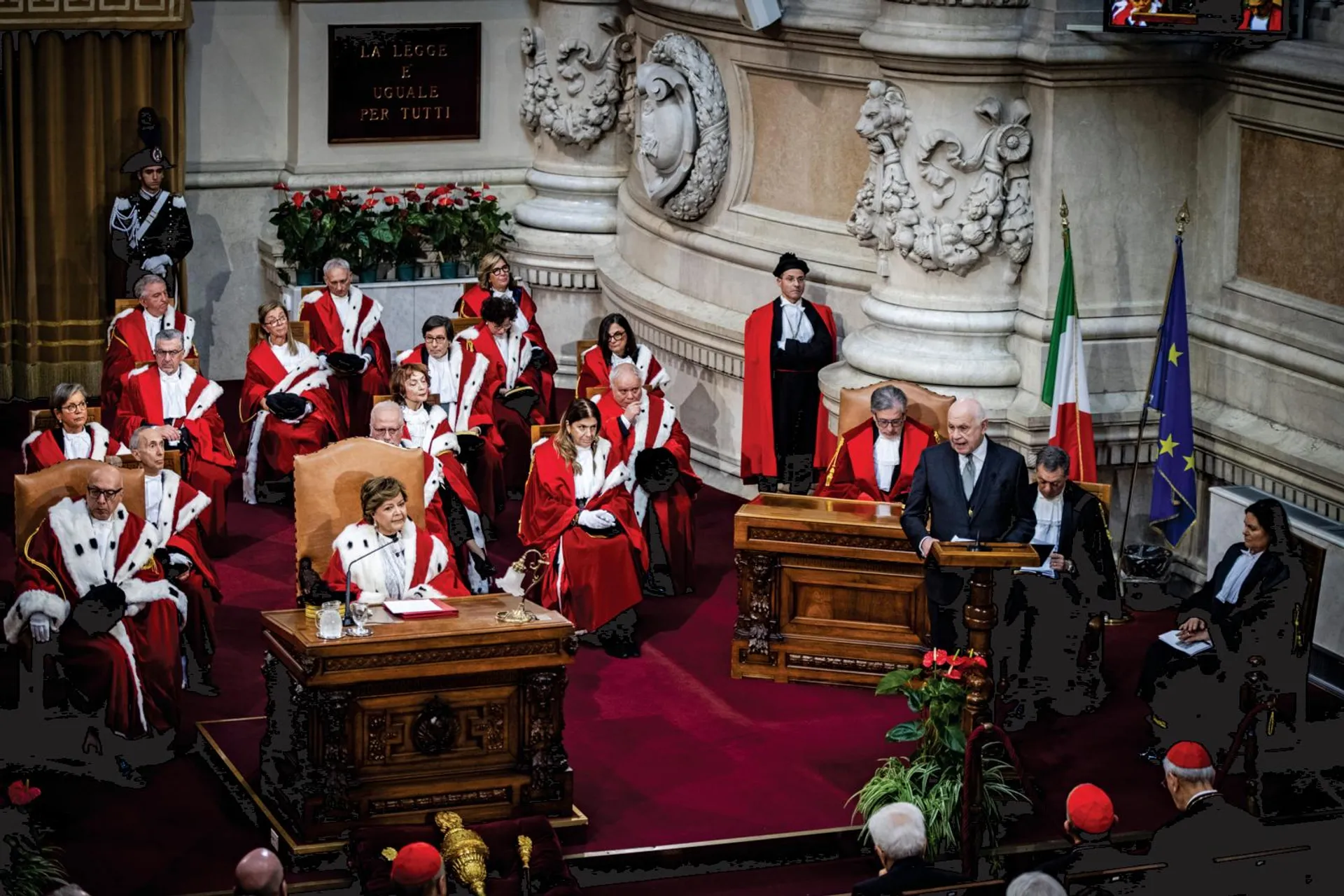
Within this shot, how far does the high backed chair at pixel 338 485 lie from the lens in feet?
30.8

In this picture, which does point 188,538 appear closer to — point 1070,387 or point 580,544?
point 580,544

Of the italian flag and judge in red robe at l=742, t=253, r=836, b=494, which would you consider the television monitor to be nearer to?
the italian flag

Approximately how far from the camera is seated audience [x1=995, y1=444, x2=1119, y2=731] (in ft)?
32.5

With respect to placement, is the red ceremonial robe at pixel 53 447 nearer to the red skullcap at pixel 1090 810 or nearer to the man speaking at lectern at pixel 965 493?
the man speaking at lectern at pixel 965 493

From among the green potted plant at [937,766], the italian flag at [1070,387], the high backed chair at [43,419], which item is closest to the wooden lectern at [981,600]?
the green potted plant at [937,766]

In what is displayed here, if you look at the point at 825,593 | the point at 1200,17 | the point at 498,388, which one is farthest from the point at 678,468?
the point at 1200,17

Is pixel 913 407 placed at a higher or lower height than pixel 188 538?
higher

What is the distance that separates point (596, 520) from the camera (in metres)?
10.6

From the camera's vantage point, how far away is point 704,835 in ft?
28.4

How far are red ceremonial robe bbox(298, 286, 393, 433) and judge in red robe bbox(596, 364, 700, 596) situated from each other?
219 cm

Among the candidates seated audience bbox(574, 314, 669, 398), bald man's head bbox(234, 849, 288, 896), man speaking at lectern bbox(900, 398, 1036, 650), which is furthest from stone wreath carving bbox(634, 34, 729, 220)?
bald man's head bbox(234, 849, 288, 896)

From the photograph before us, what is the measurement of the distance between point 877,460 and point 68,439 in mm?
3884

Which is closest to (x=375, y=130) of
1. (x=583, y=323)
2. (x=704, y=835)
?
(x=583, y=323)

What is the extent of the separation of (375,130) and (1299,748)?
8.47m
